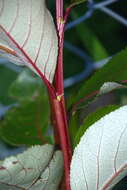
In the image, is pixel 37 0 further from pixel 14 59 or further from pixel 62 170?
pixel 62 170

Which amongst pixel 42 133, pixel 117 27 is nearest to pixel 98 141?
pixel 42 133

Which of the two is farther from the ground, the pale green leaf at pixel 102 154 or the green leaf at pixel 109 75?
the pale green leaf at pixel 102 154

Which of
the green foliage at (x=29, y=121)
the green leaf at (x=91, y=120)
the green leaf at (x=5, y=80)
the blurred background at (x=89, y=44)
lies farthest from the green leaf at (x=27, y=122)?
the green leaf at (x=5, y=80)

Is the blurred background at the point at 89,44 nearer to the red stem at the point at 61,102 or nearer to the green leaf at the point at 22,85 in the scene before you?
the green leaf at the point at 22,85

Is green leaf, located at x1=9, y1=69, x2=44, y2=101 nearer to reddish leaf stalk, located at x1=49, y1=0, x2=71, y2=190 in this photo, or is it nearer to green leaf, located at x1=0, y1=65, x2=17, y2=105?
reddish leaf stalk, located at x1=49, y1=0, x2=71, y2=190

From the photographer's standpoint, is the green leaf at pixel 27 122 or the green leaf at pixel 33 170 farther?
the green leaf at pixel 27 122

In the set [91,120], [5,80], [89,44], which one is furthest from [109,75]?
[5,80]
